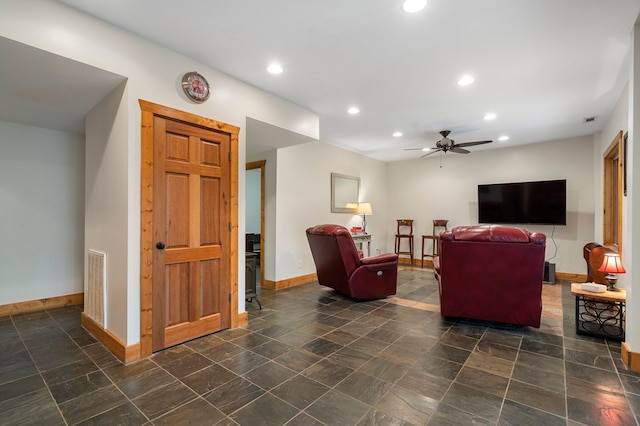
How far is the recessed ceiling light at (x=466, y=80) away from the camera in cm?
326

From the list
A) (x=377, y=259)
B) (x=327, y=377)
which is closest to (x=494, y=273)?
(x=377, y=259)

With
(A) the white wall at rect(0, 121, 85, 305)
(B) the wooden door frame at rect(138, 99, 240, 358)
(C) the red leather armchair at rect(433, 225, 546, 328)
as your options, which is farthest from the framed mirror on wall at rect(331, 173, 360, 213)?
(A) the white wall at rect(0, 121, 85, 305)

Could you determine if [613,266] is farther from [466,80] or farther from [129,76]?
[129,76]

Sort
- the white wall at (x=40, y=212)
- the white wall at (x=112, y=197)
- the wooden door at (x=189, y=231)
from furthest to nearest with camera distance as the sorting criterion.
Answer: the white wall at (x=40, y=212), the wooden door at (x=189, y=231), the white wall at (x=112, y=197)

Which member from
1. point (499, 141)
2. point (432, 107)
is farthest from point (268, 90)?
point (499, 141)

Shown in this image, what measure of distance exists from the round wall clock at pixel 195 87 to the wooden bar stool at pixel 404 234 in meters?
5.89

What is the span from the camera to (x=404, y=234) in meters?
7.81

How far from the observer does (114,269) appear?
105 inches

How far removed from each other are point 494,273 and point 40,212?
5492mm

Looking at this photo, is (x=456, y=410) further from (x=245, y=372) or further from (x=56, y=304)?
(x=56, y=304)

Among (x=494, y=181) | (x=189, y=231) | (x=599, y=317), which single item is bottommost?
(x=599, y=317)

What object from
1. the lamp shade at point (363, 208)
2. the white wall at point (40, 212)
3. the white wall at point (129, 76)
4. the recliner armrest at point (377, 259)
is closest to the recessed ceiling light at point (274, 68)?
the white wall at point (129, 76)

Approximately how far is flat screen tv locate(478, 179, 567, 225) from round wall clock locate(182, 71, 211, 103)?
19.5 ft

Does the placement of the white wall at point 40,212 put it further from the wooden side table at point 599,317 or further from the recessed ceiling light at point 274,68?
the wooden side table at point 599,317
